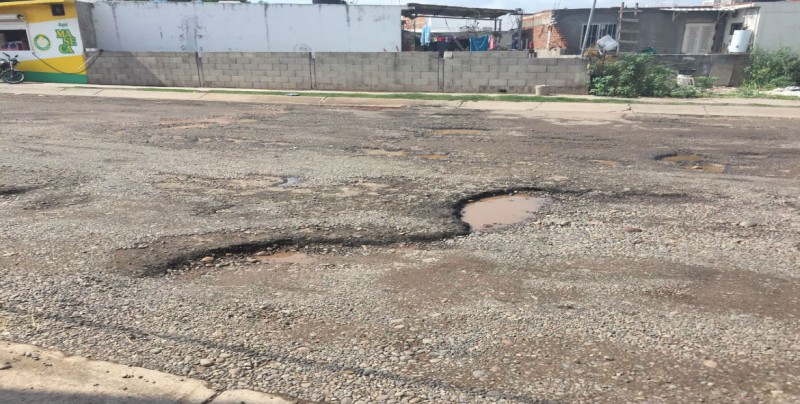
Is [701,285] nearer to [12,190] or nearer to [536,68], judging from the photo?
[12,190]

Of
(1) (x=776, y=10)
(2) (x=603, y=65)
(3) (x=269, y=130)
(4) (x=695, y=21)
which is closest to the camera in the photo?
(3) (x=269, y=130)

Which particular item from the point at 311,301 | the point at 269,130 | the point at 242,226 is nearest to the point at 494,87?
the point at 269,130

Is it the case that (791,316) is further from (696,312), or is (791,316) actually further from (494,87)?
(494,87)

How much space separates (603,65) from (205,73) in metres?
14.2

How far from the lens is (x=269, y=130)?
11.7m

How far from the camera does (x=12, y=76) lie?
72.8 ft

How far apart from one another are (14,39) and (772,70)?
30.0m

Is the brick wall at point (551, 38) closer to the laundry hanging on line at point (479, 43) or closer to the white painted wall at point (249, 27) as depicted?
the laundry hanging on line at point (479, 43)

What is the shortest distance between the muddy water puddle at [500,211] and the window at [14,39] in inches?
946

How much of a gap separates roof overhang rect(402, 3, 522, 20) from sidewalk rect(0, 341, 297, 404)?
2588cm

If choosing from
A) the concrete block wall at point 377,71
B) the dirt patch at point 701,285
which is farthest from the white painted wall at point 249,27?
the dirt patch at point 701,285

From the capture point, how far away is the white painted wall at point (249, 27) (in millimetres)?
25234

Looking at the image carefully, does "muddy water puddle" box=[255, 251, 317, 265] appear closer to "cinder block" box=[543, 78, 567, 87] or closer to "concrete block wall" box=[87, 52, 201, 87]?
"cinder block" box=[543, 78, 567, 87]

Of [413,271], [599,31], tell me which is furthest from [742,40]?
[413,271]
